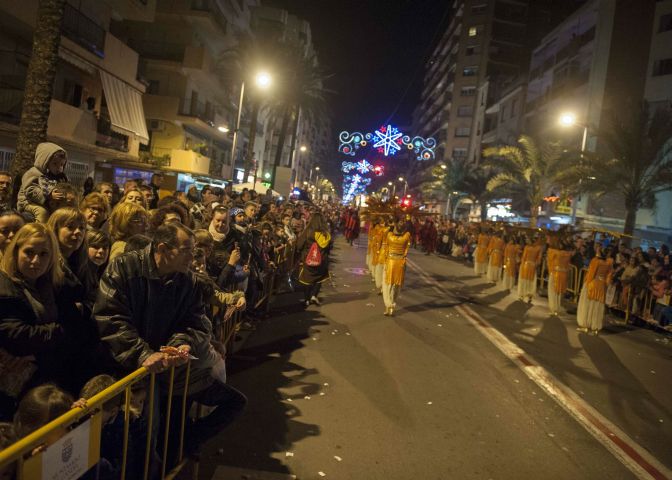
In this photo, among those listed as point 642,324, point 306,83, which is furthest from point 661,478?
point 306,83

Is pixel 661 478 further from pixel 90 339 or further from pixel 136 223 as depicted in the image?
pixel 136 223

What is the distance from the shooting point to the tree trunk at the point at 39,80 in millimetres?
8844

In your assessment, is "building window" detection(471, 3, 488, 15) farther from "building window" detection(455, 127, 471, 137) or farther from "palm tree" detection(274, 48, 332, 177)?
"palm tree" detection(274, 48, 332, 177)

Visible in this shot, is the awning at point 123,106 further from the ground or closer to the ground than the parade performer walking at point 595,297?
further from the ground

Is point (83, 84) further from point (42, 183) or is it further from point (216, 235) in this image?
point (216, 235)

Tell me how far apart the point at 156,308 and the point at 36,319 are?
26.4 inches

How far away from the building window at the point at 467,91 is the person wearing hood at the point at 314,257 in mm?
71558

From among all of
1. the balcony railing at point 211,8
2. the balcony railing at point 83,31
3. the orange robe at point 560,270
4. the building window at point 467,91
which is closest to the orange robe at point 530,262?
the orange robe at point 560,270

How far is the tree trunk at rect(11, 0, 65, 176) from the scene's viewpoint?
884 centimetres

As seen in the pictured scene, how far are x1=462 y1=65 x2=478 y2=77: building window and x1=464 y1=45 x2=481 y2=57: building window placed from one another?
2.06 m

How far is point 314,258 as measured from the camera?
1080 cm

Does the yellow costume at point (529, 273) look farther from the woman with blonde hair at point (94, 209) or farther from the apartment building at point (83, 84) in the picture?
the apartment building at point (83, 84)

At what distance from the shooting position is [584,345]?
9.48 metres

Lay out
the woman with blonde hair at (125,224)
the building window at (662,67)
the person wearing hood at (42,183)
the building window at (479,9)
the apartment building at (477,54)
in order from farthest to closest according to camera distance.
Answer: the building window at (479,9), the apartment building at (477,54), the building window at (662,67), the person wearing hood at (42,183), the woman with blonde hair at (125,224)
